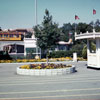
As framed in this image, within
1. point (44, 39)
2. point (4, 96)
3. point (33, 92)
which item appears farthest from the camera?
point (44, 39)

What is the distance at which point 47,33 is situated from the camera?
16.1 metres

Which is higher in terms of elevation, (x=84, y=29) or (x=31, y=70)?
(x=84, y=29)

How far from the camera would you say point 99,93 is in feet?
25.3

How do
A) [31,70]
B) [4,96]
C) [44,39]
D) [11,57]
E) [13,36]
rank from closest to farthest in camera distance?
[4,96] < [31,70] < [44,39] < [11,57] < [13,36]

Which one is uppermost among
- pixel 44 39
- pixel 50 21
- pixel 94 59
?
pixel 50 21

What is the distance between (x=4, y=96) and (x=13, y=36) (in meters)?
49.4

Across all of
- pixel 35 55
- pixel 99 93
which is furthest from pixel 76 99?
pixel 35 55

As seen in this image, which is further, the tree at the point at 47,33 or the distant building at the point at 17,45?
the distant building at the point at 17,45

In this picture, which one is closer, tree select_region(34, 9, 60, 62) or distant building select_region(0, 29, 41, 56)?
tree select_region(34, 9, 60, 62)

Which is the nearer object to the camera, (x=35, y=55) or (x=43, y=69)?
(x=43, y=69)

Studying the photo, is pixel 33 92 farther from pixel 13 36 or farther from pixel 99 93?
pixel 13 36

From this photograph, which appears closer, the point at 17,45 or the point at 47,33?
the point at 47,33

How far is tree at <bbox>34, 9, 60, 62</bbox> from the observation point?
53.0 feet

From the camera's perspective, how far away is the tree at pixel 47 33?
16156 millimetres
